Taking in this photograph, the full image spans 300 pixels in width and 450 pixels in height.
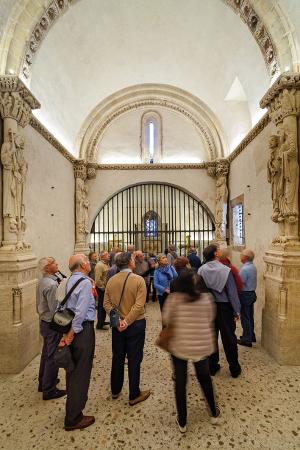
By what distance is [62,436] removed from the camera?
8.52 feet

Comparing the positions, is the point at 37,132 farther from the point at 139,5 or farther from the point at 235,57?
the point at 235,57

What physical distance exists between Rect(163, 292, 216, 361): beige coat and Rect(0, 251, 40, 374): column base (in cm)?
279

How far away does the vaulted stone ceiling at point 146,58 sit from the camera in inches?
243

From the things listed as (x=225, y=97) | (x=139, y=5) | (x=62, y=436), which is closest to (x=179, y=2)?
(x=139, y=5)

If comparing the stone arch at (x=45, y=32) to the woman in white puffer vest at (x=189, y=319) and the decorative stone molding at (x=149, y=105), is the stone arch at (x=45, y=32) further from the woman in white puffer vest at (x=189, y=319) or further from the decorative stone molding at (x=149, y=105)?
the decorative stone molding at (x=149, y=105)

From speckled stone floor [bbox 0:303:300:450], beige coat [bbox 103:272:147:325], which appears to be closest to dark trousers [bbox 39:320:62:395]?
speckled stone floor [bbox 0:303:300:450]

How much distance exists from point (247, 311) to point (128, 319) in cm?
264

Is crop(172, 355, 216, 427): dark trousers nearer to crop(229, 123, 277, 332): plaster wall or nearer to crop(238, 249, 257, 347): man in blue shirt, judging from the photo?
crop(238, 249, 257, 347): man in blue shirt

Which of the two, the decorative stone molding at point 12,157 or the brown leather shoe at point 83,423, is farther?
the decorative stone molding at point 12,157

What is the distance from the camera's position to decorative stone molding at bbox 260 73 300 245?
4168 mm

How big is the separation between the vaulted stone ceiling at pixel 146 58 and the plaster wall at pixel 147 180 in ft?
5.30

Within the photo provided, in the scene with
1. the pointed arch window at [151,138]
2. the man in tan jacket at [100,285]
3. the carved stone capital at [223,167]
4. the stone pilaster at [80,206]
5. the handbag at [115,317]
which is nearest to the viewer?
the handbag at [115,317]

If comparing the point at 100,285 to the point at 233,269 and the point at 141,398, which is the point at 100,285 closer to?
the point at 141,398

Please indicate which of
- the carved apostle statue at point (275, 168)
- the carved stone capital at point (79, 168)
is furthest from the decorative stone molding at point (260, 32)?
the carved stone capital at point (79, 168)
